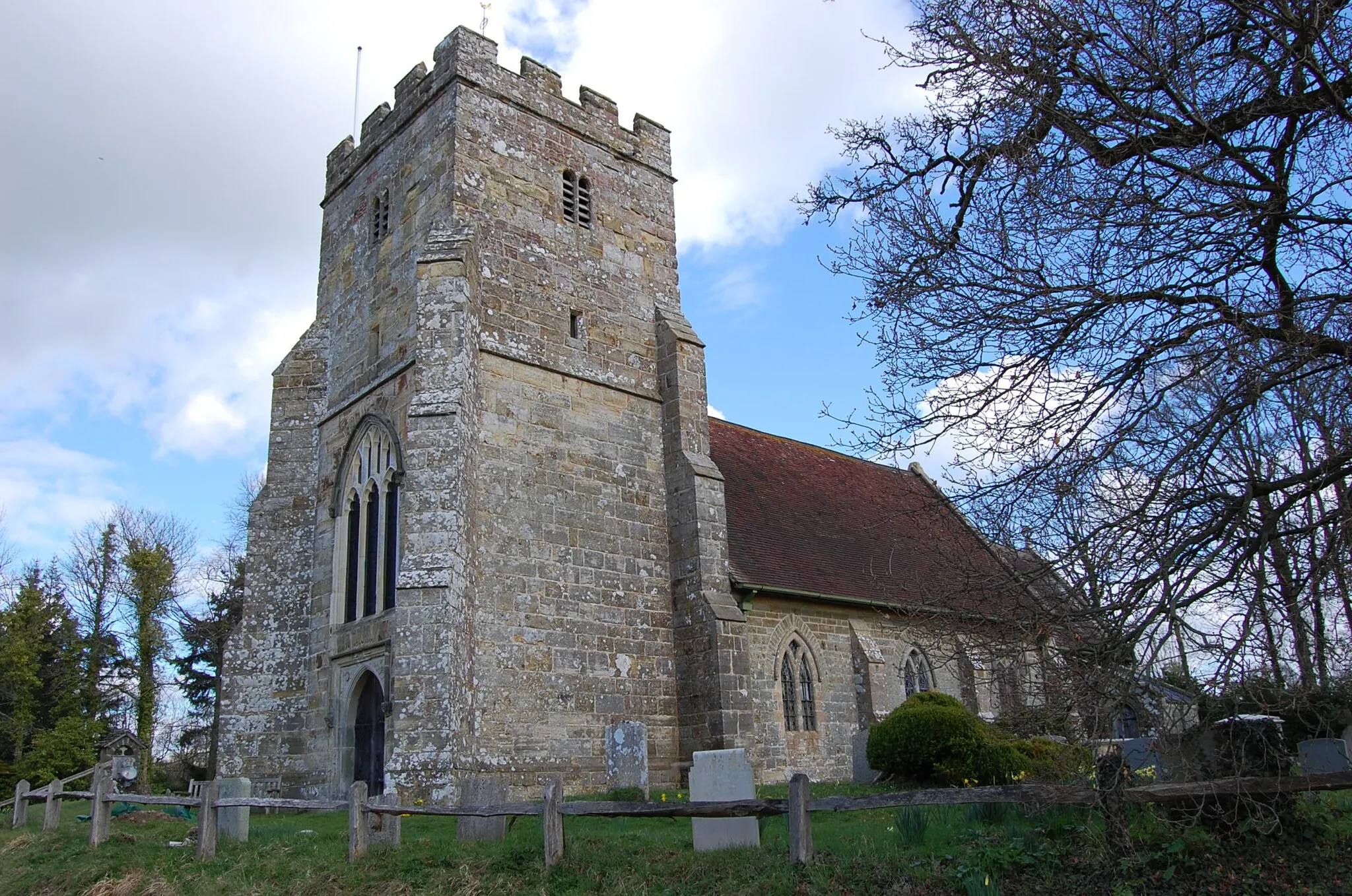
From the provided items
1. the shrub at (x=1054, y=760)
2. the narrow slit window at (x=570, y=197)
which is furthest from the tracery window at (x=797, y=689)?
the narrow slit window at (x=570, y=197)

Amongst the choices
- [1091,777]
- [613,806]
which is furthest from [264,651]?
[1091,777]

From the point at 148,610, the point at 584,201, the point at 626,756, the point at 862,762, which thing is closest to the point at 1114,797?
the point at 626,756

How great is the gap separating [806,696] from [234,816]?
10208 mm

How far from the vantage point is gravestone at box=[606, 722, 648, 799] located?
45.0 feet

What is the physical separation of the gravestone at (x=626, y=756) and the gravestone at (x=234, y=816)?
4.58m

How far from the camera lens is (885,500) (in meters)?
25.3

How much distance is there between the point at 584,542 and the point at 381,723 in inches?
159

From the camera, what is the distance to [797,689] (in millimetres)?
18375

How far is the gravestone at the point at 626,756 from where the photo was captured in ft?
45.0

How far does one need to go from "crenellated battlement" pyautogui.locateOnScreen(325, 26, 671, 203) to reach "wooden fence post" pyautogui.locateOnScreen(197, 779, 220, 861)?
1159cm

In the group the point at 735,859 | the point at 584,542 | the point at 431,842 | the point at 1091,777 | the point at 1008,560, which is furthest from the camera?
the point at 584,542

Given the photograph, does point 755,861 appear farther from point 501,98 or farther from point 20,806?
point 501,98

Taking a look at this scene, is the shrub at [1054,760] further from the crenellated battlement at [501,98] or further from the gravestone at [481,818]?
the crenellated battlement at [501,98]

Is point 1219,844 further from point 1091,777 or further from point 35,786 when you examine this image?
point 35,786
